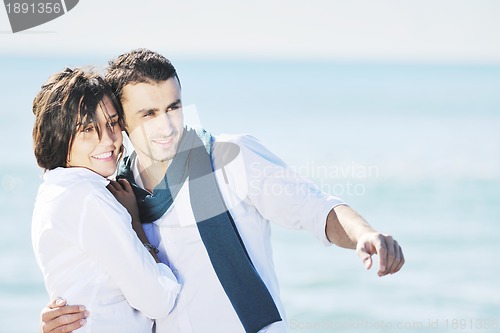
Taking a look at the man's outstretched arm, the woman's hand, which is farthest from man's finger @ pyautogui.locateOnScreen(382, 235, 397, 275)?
the woman's hand

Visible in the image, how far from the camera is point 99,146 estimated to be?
7.98 ft

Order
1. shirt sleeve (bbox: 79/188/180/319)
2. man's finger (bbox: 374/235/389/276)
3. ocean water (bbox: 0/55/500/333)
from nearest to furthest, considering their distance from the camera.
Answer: man's finger (bbox: 374/235/389/276) → shirt sleeve (bbox: 79/188/180/319) → ocean water (bbox: 0/55/500/333)

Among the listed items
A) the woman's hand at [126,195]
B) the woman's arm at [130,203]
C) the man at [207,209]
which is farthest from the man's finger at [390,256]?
the woman's hand at [126,195]

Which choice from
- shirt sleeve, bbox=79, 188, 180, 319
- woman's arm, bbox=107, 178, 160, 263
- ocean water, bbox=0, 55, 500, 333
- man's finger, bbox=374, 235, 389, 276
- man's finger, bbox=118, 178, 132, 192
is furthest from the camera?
ocean water, bbox=0, 55, 500, 333

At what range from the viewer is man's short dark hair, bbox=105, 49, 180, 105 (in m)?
2.56

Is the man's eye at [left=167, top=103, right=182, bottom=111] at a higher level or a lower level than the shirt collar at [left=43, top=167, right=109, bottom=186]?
higher

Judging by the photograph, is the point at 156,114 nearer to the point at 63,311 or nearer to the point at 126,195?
the point at 126,195

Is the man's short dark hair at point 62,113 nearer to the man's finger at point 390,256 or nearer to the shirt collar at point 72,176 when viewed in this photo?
the shirt collar at point 72,176

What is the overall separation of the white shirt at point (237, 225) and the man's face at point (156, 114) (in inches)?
6.0

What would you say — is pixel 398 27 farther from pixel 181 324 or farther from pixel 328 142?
pixel 181 324

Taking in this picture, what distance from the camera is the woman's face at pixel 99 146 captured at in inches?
95.4

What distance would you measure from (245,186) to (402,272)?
5956 millimetres

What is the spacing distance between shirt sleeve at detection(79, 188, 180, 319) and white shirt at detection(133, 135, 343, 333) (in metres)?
0.13

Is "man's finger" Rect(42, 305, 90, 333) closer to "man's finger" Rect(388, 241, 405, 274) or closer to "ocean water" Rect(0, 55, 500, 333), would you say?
"ocean water" Rect(0, 55, 500, 333)
